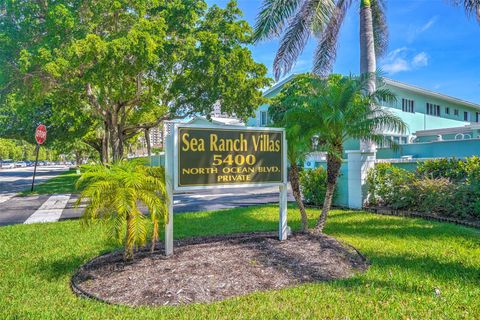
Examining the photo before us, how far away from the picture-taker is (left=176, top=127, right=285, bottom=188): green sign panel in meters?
5.66

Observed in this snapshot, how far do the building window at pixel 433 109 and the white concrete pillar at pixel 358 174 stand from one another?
1872cm

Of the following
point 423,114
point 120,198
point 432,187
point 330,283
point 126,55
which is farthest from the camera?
point 423,114

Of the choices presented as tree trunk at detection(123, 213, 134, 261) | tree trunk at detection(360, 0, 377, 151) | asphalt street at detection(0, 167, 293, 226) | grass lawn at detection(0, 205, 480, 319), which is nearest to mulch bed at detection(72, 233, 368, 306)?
tree trunk at detection(123, 213, 134, 261)

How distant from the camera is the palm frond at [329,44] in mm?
13195

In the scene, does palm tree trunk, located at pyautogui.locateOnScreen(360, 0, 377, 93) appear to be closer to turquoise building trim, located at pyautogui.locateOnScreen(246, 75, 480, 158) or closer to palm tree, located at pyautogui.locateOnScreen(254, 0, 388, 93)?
palm tree, located at pyautogui.locateOnScreen(254, 0, 388, 93)

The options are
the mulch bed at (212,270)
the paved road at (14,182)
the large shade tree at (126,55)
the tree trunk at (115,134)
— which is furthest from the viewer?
the tree trunk at (115,134)

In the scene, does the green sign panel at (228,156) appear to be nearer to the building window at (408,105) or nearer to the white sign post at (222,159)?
the white sign post at (222,159)

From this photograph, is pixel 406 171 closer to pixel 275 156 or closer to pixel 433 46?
pixel 275 156

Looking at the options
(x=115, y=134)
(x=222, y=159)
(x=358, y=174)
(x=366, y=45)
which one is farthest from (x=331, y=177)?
(x=115, y=134)

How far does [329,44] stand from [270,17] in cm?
328

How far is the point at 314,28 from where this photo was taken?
11.8 m

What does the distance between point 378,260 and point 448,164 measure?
19.9 ft

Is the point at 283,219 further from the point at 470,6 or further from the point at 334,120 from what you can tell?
the point at 470,6

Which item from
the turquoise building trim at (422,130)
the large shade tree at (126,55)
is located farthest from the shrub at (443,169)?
the large shade tree at (126,55)
